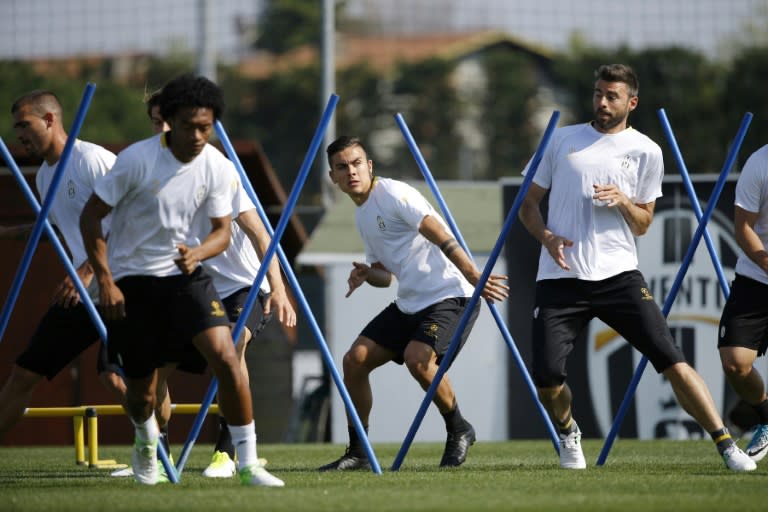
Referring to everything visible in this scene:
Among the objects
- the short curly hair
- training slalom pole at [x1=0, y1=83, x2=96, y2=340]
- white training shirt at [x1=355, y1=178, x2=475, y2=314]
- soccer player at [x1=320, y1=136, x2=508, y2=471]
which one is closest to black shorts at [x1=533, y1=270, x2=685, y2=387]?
soccer player at [x1=320, y1=136, x2=508, y2=471]

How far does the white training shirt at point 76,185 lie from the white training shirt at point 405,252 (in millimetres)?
1834

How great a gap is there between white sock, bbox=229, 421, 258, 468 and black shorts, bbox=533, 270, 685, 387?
1939 millimetres

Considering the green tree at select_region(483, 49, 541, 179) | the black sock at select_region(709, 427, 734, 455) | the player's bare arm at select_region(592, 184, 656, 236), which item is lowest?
the green tree at select_region(483, 49, 541, 179)

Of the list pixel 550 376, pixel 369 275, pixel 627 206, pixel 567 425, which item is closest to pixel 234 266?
pixel 369 275

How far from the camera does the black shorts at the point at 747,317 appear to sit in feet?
29.7

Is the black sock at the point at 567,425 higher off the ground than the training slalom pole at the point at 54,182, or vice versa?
the training slalom pole at the point at 54,182

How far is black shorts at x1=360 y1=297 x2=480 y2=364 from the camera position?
31.1 feet

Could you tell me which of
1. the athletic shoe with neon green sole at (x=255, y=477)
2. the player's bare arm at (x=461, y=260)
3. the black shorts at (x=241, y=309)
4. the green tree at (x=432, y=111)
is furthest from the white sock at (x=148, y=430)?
the green tree at (x=432, y=111)

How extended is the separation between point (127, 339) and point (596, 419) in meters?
8.74

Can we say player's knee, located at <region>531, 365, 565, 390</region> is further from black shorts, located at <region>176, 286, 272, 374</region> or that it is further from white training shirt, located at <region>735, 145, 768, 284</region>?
black shorts, located at <region>176, 286, 272, 374</region>

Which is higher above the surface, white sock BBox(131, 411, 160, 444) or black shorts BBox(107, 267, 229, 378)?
black shorts BBox(107, 267, 229, 378)

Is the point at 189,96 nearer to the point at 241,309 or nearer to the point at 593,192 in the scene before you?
the point at 241,309

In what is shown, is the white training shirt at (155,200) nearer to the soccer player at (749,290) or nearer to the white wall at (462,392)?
the soccer player at (749,290)

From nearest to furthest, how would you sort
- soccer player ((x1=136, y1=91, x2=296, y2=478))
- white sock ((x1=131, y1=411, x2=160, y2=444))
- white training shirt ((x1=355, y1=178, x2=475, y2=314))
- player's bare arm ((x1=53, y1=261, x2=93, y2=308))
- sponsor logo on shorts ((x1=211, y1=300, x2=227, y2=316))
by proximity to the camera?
sponsor logo on shorts ((x1=211, y1=300, x2=227, y2=316))
white sock ((x1=131, y1=411, x2=160, y2=444))
player's bare arm ((x1=53, y1=261, x2=93, y2=308))
soccer player ((x1=136, y1=91, x2=296, y2=478))
white training shirt ((x1=355, y1=178, x2=475, y2=314))
